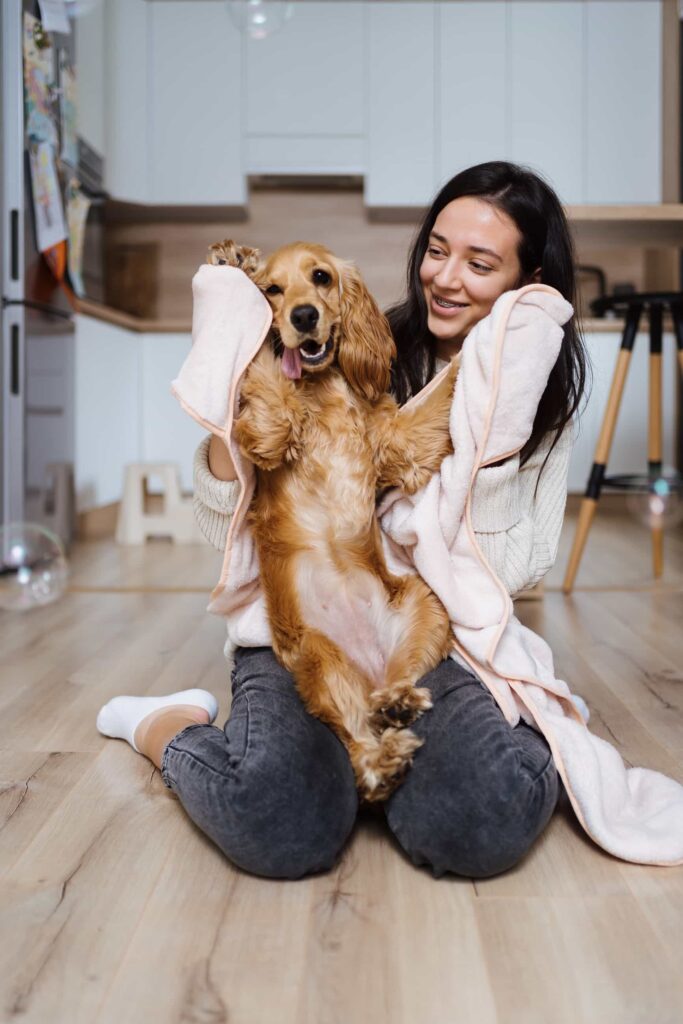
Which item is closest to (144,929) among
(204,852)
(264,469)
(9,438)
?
(204,852)

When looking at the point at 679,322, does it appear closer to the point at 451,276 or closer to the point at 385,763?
the point at 451,276

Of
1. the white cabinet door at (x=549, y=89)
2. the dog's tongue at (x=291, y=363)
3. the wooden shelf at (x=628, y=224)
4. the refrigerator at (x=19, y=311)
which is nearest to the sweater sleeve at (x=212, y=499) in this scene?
the dog's tongue at (x=291, y=363)

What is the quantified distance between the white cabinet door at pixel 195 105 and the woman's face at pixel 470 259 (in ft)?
13.1

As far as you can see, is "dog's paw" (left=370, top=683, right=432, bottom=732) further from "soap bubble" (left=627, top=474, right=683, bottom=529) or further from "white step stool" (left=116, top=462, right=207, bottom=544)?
"white step stool" (left=116, top=462, right=207, bottom=544)

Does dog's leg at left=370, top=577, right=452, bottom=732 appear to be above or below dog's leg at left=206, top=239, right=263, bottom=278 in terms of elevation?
below

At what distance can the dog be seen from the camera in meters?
1.33

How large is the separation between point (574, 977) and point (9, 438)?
2781mm

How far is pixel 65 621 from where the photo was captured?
2600 millimetres

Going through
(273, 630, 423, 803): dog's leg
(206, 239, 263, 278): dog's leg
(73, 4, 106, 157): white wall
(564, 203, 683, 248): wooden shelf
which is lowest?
(273, 630, 423, 803): dog's leg

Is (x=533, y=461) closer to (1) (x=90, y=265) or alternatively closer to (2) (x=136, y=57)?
(1) (x=90, y=265)

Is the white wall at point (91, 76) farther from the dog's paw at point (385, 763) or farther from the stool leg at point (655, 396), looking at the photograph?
the dog's paw at point (385, 763)

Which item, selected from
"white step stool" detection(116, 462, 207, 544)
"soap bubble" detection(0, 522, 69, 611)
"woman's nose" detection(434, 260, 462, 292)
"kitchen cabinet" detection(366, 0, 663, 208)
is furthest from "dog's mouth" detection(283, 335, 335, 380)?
"kitchen cabinet" detection(366, 0, 663, 208)

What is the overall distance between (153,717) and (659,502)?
5.72ft

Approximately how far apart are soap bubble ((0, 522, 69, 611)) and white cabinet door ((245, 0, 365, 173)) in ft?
10.9
